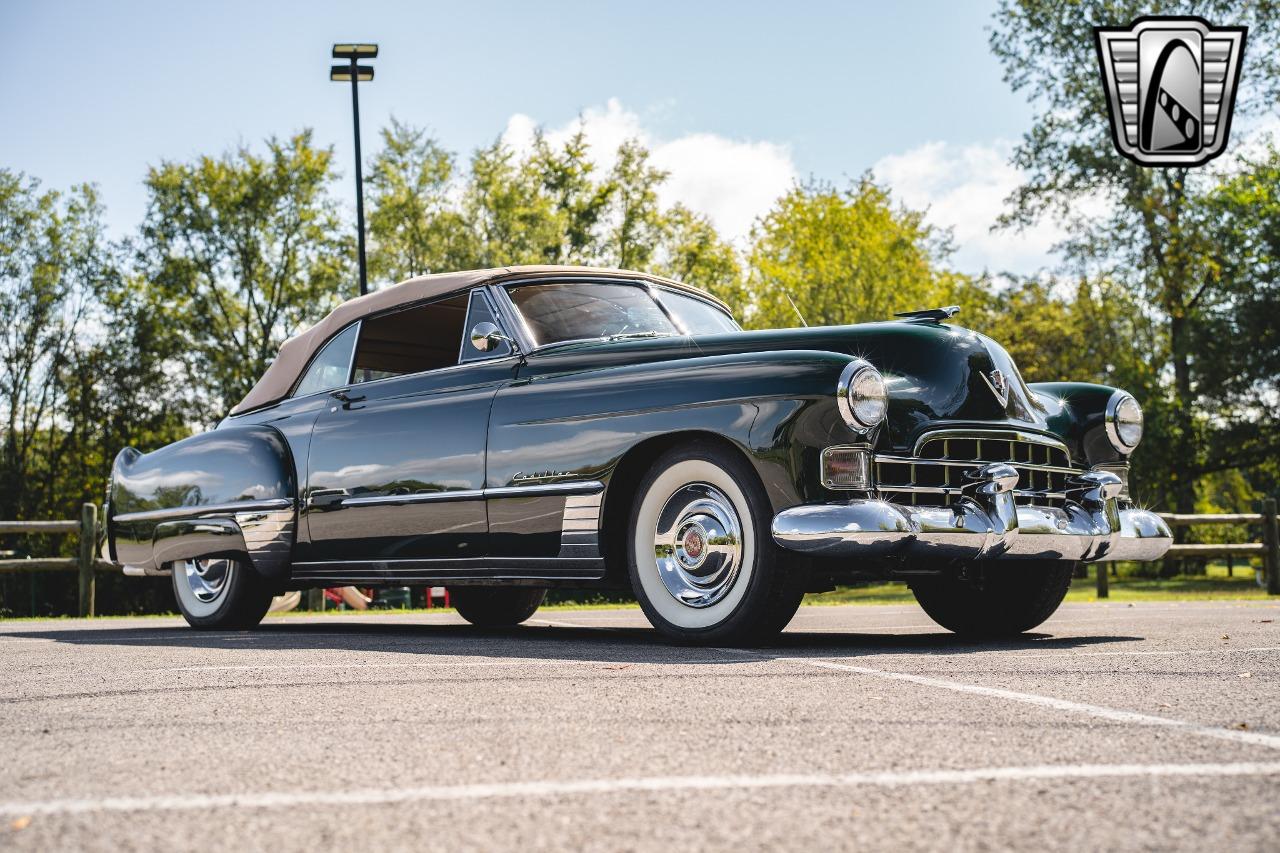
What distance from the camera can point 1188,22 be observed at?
86.4ft

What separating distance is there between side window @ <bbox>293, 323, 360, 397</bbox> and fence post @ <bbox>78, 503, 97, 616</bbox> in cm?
642

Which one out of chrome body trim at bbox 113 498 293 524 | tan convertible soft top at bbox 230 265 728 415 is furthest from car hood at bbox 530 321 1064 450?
chrome body trim at bbox 113 498 293 524

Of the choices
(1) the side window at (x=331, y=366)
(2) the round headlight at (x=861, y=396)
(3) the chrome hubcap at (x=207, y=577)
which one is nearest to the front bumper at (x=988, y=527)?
(2) the round headlight at (x=861, y=396)

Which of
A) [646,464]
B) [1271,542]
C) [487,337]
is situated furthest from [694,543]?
[1271,542]

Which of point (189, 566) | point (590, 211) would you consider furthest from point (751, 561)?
point (590, 211)

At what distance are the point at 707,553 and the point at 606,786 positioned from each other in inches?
113

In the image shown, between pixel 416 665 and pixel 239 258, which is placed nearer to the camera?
pixel 416 665

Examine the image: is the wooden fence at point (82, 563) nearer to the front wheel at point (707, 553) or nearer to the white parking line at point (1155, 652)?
the front wheel at point (707, 553)

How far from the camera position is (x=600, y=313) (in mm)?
6656

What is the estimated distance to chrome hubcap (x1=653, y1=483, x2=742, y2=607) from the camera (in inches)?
213

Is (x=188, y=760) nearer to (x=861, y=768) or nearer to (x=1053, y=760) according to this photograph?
(x=861, y=768)

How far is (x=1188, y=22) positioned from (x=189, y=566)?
24562mm

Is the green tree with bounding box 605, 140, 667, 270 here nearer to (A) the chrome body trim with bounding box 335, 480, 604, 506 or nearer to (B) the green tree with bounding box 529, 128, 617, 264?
(B) the green tree with bounding box 529, 128, 617, 264
